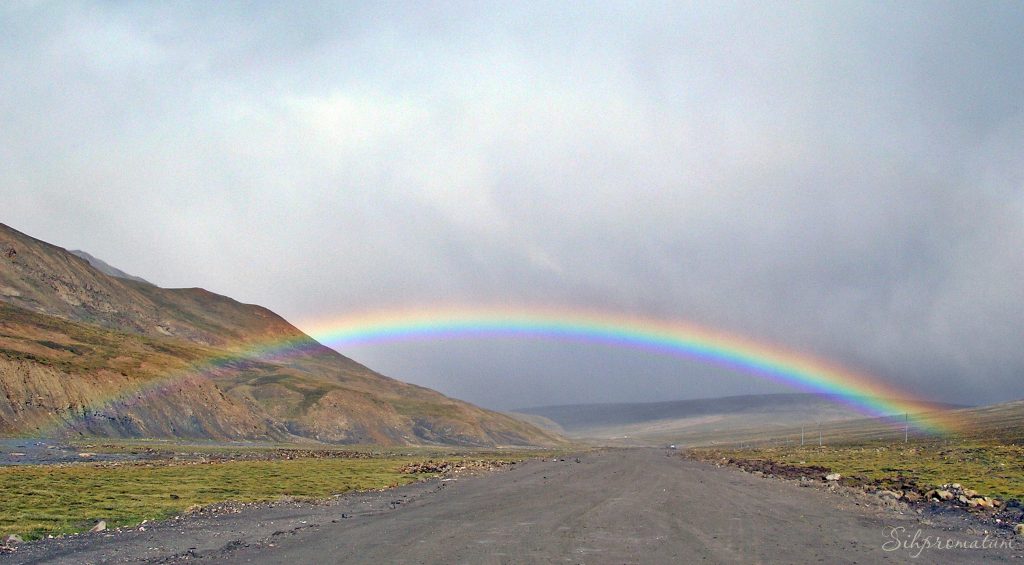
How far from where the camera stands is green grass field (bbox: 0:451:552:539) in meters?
26.9

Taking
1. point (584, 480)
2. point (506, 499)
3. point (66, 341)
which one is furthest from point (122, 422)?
point (506, 499)

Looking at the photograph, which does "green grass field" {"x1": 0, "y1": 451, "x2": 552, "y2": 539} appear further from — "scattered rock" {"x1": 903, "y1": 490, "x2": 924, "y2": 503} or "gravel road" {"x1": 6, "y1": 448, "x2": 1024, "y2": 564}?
"scattered rock" {"x1": 903, "y1": 490, "x2": 924, "y2": 503}

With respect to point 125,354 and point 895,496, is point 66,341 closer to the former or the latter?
point 125,354

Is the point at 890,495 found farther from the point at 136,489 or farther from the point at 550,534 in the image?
the point at 136,489

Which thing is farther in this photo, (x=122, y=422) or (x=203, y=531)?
(x=122, y=422)

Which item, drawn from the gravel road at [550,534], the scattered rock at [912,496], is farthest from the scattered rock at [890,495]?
the gravel road at [550,534]

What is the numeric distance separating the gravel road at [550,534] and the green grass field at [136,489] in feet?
8.93

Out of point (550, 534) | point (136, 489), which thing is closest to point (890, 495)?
point (550, 534)

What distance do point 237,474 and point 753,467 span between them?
4837 centimetres

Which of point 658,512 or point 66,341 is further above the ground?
point 66,341

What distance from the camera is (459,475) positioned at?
62719 millimetres

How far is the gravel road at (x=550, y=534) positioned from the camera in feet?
65.7

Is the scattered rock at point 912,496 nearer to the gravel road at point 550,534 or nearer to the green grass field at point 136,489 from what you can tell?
the gravel road at point 550,534

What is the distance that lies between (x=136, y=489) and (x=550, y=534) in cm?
2560
